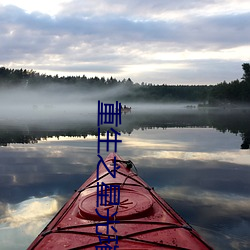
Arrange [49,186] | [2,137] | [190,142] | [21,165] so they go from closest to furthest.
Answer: [49,186], [21,165], [190,142], [2,137]

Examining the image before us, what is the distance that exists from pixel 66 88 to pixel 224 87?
95351 mm

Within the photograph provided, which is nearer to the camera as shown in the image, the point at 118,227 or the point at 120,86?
the point at 118,227

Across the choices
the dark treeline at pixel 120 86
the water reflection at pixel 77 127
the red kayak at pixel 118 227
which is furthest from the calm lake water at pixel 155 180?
the dark treeline at pixel 120 86

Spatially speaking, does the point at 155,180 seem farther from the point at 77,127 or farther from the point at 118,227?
the point at 77,127

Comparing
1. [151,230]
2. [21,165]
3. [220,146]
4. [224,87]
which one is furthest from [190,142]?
[224,87]

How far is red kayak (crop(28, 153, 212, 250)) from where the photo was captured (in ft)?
14.8

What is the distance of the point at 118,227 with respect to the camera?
16.5 ft

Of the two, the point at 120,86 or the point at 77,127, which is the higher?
the point at 120,86

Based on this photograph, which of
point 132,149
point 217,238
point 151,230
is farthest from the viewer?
point 132,149

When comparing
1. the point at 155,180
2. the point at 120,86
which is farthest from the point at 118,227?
the point at 120,86

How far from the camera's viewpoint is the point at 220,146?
1981 centimetres

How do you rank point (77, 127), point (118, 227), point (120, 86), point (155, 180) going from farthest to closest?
point (120, 86)
point (77, 127)
point (155, 180)
point (118, 227)

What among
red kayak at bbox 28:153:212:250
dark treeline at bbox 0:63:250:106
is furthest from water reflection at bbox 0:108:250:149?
dark treeline at bbox 0:63:250:106

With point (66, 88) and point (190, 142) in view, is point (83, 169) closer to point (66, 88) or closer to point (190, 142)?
point (190, 142)
